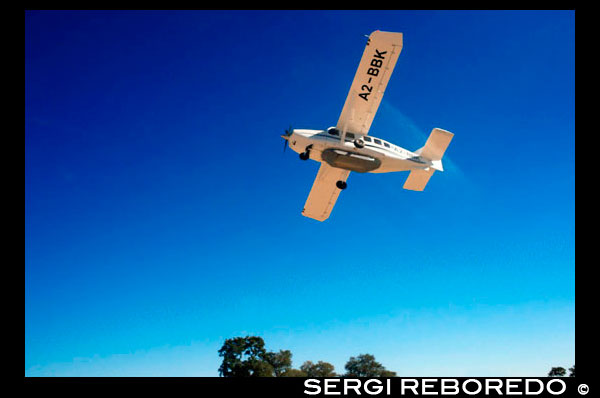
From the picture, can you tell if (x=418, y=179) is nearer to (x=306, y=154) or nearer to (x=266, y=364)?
(x=306, y=154)

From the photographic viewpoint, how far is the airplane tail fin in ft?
80.7

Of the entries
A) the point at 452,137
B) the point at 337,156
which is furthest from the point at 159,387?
the point at 452,137

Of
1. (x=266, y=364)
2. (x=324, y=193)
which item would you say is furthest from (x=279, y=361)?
(x=324, y=193)

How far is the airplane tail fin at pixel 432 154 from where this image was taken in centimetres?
2461

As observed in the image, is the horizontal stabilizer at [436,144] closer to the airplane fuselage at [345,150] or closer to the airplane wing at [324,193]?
the airplane fuselage at [345,150]

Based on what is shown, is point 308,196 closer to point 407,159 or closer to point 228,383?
point 407,159

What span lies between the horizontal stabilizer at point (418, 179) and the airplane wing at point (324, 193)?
3808mm

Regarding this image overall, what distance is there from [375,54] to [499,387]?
15.1 m

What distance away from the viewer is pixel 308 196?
2753 cm

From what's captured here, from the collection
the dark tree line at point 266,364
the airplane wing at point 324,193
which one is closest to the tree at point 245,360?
the dark tree line at point 266,364

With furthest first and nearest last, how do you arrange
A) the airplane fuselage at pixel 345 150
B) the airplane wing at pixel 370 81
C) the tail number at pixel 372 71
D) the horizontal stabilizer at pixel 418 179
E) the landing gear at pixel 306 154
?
the horizontal stabilizer at pixel 418 179, the landing gear at pixel 306 154, the airplane fuselage at pixel 345 150, the tail number at pixel 372 71, the airplane wing at pixel 370 81

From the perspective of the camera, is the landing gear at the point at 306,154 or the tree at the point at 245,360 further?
the tree at the point at 245,360

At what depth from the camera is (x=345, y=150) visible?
21.5m

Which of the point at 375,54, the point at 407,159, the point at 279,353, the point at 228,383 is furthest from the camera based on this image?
the point at 279,353
